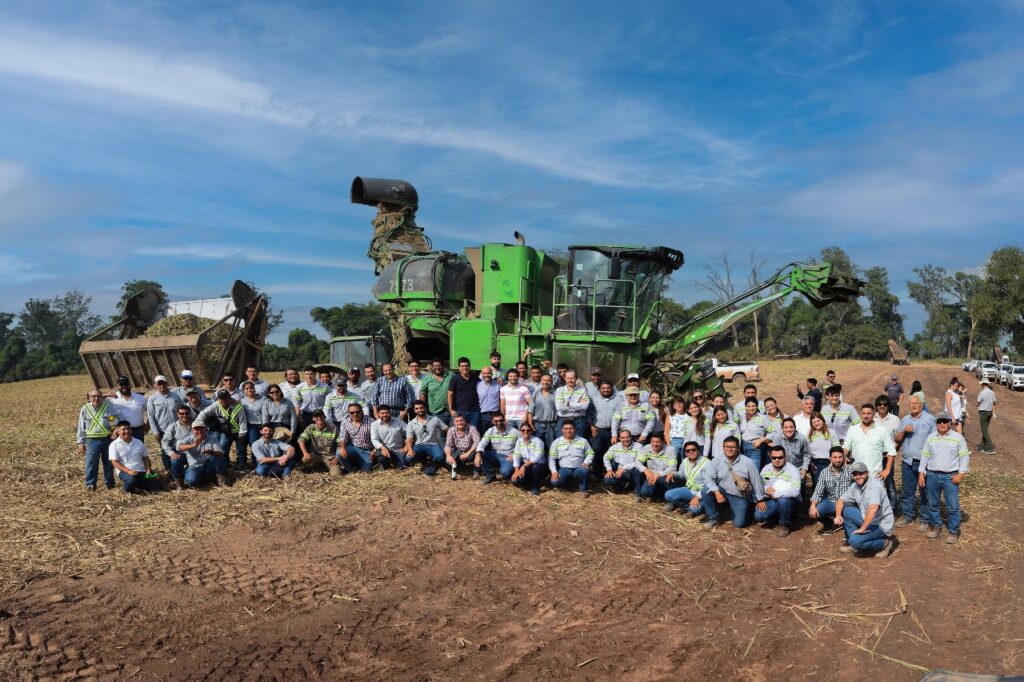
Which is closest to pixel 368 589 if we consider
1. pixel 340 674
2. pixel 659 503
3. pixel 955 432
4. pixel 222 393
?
pixel 340 674

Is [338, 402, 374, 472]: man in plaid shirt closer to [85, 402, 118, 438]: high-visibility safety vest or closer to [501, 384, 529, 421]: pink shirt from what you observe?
[501, 384, 529, 421]: pink shirt

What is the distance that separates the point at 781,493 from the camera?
30.4 ft

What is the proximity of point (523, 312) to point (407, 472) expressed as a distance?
3.95m

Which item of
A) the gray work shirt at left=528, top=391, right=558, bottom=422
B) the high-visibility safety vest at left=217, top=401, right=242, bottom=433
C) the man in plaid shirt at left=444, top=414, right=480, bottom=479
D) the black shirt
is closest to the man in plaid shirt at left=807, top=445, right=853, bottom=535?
the gray work shirt at left=528, top=391, right=558, bottom=422

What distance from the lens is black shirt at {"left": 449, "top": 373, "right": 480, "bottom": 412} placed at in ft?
38.9

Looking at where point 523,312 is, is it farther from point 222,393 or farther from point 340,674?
point 340,674

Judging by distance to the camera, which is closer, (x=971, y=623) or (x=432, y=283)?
(x=971, y=623)

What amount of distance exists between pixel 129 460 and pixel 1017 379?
131 ft

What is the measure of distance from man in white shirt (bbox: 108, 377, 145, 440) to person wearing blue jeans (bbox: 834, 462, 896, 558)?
9.62 metres

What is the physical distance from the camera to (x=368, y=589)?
7477mm

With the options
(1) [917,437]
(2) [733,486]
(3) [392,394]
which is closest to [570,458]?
(2) [733,486]

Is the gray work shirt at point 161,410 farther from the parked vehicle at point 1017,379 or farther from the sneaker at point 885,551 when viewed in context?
the parked vehicle at point 1017,379

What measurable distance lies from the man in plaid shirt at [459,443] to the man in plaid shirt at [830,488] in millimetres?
4691

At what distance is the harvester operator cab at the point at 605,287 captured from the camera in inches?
508
